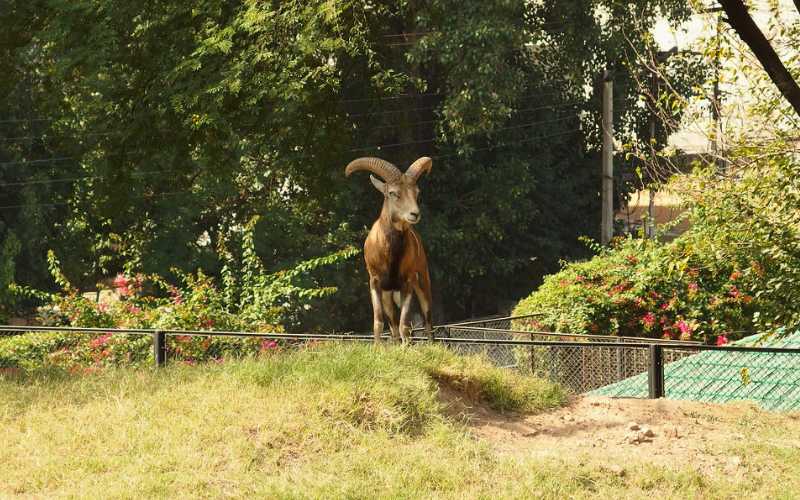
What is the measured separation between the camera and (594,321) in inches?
716

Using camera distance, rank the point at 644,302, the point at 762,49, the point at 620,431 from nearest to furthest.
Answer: the point at 762,49, the point at 620,431, the point at 644,302

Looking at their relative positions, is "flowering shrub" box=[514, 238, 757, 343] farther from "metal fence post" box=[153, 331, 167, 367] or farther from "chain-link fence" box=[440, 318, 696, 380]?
"metal fence post" box=[153, 331, 167, 367]

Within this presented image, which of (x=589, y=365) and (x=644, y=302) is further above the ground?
(x=644, y=302)

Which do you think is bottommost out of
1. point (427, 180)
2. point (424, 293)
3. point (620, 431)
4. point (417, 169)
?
point (620, 431)

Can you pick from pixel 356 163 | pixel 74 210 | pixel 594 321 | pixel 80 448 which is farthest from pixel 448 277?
pixel 80 448

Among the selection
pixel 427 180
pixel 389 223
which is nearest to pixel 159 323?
pixel 389 223

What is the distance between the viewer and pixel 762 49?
843 centimetres

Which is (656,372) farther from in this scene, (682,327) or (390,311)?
(682,327)

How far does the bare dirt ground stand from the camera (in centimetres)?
934

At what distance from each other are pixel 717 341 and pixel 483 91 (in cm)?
1109

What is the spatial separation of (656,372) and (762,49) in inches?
164

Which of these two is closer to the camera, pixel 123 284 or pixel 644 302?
pixel 123 284

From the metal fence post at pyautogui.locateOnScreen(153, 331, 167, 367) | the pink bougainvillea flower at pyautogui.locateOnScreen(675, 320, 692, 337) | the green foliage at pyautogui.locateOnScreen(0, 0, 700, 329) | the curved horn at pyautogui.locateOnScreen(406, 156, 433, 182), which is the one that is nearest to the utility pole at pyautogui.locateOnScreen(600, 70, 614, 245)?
the green foliage at pyautogui.locateOnScreen(0, 0, 700, 329)

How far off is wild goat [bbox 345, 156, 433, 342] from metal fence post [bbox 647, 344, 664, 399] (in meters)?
2.41
